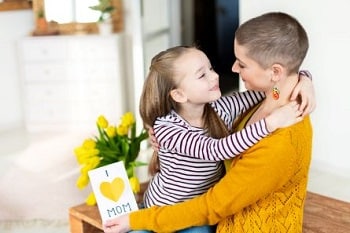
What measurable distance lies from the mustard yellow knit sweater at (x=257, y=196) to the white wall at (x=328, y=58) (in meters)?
1.95

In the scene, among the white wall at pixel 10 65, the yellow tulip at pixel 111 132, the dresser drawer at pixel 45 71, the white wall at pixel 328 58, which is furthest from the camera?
the white wall at pixel 10 65

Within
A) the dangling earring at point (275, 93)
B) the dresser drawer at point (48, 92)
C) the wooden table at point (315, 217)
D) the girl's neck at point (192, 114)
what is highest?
the dangling earring at point (275, 93)

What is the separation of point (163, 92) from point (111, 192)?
0.41 m

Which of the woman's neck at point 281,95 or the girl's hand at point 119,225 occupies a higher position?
the woman's neck at point 281,95

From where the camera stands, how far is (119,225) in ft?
5.50

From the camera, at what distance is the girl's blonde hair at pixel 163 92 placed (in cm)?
161

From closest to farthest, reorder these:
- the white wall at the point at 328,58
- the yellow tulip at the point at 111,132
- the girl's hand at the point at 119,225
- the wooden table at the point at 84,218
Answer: the girl's hand at the point at 119,225, the wooden table at the point at 84,218, the yellow tulip at the point at 111,132, the white wall at the point at 328,58

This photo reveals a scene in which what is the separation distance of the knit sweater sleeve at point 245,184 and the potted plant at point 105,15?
3520 millimetres

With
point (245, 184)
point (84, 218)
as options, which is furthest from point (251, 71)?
point (84, 218)

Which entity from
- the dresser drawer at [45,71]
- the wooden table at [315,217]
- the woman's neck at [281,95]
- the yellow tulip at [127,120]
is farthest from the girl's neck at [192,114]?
the dresser drawer at [45,71]

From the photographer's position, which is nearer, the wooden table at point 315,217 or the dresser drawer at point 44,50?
the wooden table at point 315,217

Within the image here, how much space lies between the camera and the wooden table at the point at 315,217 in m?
1.86

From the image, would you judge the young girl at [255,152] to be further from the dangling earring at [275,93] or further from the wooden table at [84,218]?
the wooden table at [84,218]

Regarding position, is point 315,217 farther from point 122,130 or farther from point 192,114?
point 122,130
